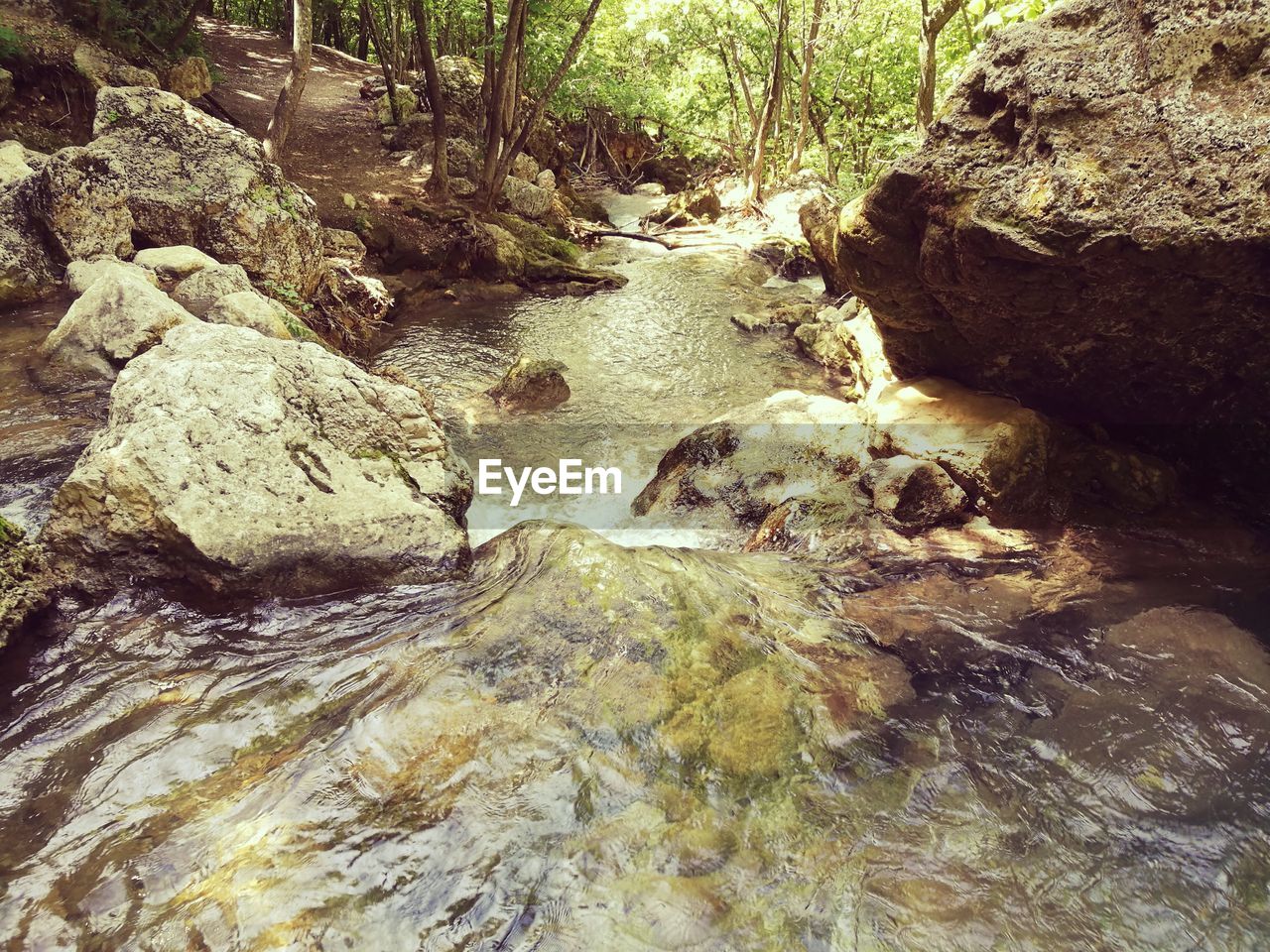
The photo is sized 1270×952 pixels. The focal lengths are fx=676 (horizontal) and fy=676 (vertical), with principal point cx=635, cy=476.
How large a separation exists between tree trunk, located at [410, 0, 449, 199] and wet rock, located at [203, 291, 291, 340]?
24.9ft

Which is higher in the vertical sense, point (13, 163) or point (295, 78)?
point (295, 78)

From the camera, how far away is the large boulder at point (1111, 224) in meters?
3.39

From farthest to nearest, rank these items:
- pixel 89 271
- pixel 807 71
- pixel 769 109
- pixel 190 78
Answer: pixel 769 109, pixel 807 71, pixel 190 78, pixel 89 271

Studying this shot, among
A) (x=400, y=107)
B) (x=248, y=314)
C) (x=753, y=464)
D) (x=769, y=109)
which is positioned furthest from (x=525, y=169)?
(x=753, y=464)

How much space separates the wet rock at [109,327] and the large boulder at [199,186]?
7.19 feet

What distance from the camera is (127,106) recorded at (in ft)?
24.3

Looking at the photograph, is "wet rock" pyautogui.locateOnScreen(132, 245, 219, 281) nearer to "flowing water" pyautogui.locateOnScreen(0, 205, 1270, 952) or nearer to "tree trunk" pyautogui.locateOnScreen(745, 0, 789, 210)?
"flowing water" pyautogui.locateOnScreen(0, 205, 1270, 952)

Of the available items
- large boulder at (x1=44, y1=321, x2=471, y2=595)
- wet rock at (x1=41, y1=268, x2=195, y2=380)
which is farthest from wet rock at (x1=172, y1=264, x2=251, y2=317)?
large boulder at (x1=44, y1=321, x2=471, y2=595)

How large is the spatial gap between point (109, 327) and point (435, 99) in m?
8.64

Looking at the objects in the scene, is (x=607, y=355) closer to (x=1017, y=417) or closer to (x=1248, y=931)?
(x=1017, y=417)

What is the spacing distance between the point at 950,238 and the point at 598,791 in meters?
3.89

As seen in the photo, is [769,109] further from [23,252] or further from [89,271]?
[23,252]

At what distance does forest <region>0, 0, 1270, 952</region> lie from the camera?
210 cm

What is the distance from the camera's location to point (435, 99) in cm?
1194
